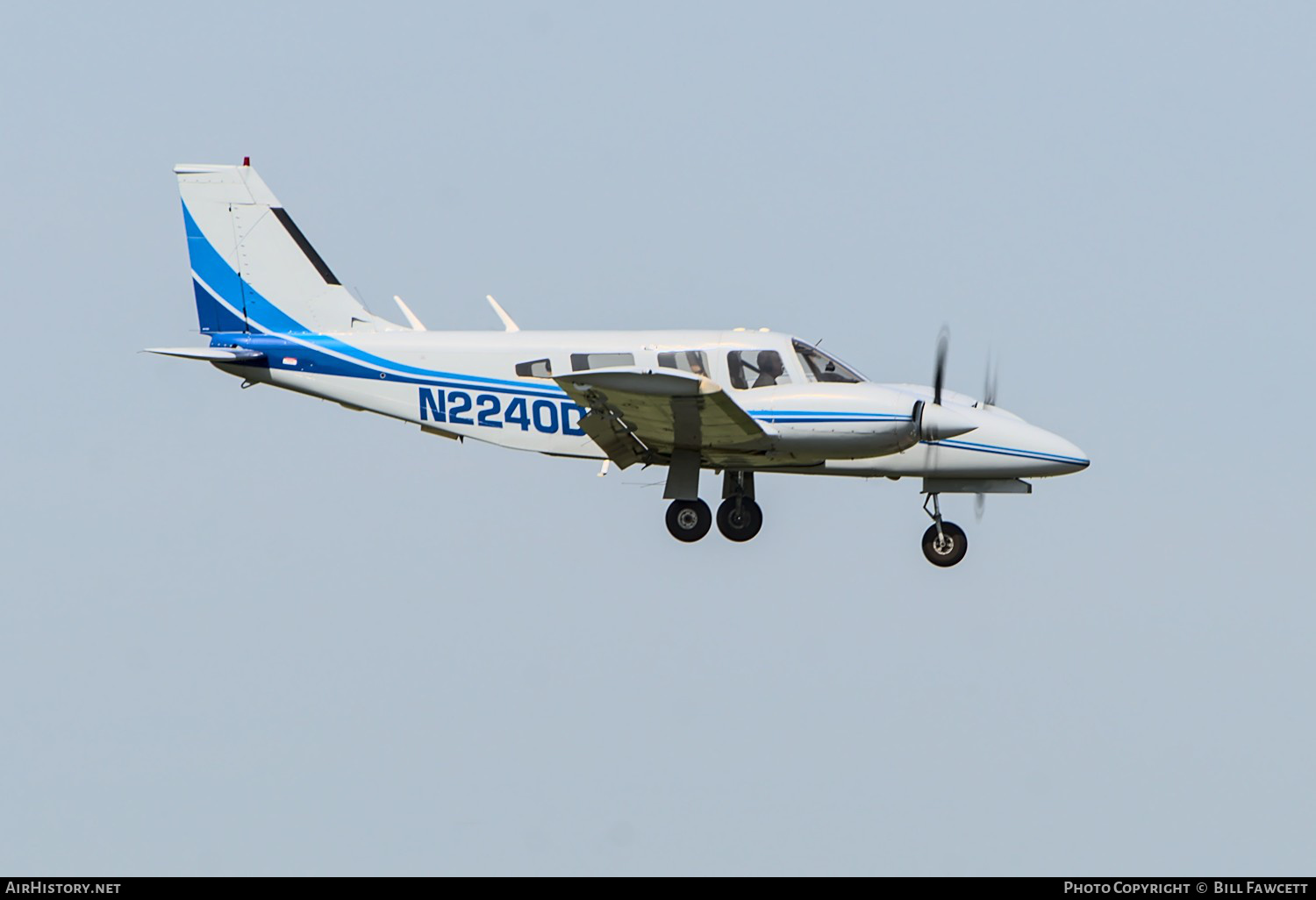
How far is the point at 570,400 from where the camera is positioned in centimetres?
A: 2009

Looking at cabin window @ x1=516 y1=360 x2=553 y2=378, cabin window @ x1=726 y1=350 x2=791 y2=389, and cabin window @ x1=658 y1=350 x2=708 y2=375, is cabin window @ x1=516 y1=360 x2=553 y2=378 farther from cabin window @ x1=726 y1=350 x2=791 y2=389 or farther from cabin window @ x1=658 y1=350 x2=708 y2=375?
cabin window @ x1=726 y1=350 x2=791 y2=389

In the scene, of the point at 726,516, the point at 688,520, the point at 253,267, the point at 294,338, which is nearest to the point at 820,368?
the point at 726,516

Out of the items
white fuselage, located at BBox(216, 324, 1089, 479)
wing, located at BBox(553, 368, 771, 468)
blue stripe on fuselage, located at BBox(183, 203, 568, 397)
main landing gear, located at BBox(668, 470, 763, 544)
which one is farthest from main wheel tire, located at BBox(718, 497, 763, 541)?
blue stripe on fuselage, located at BBox(183, 203, 568, 397)

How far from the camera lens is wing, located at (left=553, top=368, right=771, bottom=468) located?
1798 centimetres

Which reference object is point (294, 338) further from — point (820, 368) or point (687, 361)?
point (820, 368)

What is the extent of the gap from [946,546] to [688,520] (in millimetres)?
3240

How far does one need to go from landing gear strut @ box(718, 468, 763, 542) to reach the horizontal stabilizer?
608 centimetres

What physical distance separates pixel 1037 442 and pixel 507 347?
6.50m

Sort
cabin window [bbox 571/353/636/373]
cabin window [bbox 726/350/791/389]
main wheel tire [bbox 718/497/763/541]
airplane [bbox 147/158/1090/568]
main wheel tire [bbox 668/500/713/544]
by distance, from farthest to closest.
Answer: main wheel tire [bbox 718/497/763/541]
main wheel tire [bbox 668/500/713/544]
cabin window [bbox 571/353/636/373]
cabin window [bbox 726/350/791/389]
airplane [bbox 147/158/1090/568]

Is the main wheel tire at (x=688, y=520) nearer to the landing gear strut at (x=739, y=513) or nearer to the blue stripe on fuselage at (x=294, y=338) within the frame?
the landing gear strut at (x=739, y=513)

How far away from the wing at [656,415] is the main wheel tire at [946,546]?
2.83 metres

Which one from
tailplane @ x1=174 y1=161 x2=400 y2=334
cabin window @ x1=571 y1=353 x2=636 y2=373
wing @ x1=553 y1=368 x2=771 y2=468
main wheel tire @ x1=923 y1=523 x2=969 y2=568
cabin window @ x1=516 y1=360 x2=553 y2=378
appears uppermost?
tailplane @ x1=174 y1=161 x2=400 y2=334

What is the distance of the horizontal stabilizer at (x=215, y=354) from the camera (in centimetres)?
2067

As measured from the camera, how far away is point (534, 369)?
2017cm
